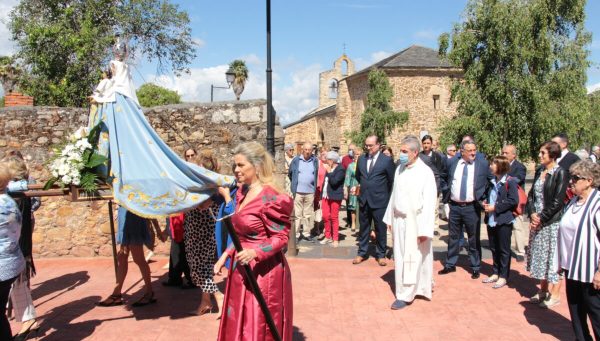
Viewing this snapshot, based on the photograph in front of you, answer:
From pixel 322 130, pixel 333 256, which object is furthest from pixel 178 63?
pixel 322 130

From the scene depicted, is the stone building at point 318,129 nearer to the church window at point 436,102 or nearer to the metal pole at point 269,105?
the church window at point 436,102

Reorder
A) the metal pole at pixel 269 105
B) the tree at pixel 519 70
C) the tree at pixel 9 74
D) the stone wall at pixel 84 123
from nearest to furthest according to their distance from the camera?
the stone wall at pixel 84 123 < the metal pole at pixel 269 105 < the tree at pixel 519 70 < the tree at pixel 9 74

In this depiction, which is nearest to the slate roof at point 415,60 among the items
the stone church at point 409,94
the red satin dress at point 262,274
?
the stone church at point 409,94

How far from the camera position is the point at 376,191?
8.10m

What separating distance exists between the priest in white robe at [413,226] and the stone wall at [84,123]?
10.2 ft

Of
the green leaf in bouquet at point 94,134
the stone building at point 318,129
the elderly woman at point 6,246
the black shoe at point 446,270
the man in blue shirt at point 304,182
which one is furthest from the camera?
the stone building at point 318,129

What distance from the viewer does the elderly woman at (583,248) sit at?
4.19m

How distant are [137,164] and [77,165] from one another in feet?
1.75

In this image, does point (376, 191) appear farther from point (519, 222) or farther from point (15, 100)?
point (15, 100)

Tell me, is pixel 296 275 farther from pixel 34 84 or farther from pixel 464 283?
pixel 34 84

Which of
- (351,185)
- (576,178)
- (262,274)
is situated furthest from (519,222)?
(262,274)

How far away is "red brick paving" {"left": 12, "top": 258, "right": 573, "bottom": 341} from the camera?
5234 millimetres

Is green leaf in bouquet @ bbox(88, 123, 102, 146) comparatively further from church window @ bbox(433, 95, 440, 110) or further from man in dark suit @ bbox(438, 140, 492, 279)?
church window @ bbox(433, 95, 440, 110)

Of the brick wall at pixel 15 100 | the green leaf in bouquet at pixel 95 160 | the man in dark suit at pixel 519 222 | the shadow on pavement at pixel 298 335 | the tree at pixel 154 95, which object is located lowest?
the shadow on pavement at pixel 298 335
